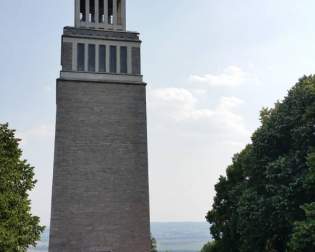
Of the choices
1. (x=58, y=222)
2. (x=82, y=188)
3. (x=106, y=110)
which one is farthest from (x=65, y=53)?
(x=58, y=222)

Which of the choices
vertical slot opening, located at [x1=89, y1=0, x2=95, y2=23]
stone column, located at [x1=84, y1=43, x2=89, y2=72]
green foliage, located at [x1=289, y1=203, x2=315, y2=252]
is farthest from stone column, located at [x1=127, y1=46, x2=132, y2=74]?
green foliage, located at [x1=289, y1=203, x2=315, y2=252]

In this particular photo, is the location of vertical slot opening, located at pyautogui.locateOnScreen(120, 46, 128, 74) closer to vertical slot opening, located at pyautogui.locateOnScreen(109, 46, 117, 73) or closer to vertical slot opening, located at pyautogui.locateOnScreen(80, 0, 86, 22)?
vertical slot opening, located at pyautogui.locateOnScreen(109, 46, 117, 73)

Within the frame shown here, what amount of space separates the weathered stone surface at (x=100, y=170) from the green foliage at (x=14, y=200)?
4.35 ft

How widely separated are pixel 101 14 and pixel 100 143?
899cm

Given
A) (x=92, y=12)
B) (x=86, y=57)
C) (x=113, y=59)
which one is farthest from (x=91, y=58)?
(x=92, y=12)

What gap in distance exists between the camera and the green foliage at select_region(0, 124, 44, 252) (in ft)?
74.7

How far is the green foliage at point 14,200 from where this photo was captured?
74.7 ft

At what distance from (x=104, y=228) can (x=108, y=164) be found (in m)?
3.71

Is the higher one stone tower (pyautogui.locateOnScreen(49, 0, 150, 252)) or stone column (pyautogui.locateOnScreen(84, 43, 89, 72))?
stone column (pyautogui.locateOnScreen(84, 43, 89, 72))

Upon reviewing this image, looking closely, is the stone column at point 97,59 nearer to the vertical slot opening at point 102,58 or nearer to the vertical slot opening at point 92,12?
the vertical slot opening at point 102,58

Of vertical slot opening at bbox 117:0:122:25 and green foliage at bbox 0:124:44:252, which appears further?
vertical slot opening at bbox 117:0:122:25

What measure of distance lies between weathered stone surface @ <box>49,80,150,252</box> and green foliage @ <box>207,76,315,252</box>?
21.1 ft

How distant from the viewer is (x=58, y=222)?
84.2 feet

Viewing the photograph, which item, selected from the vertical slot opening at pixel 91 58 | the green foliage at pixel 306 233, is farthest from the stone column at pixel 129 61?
the green foliage at pixel 306 233
